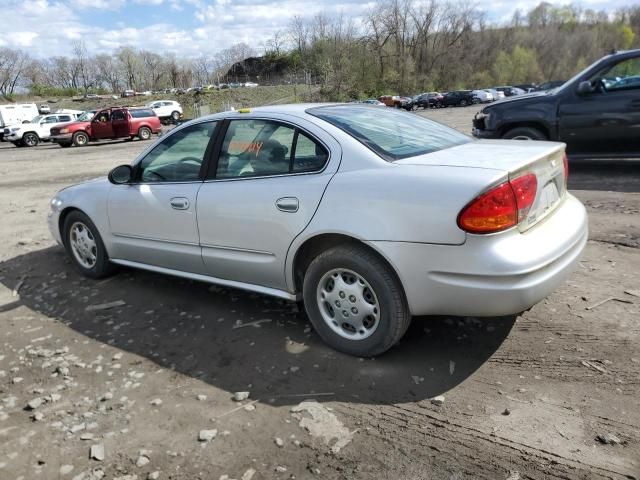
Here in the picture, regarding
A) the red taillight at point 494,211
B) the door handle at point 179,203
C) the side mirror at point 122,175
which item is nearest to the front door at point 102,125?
the side mirror at point 122,175

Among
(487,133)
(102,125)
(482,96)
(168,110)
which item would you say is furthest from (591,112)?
(482,96)

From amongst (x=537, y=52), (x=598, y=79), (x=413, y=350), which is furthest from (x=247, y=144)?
(x=537, y=52)

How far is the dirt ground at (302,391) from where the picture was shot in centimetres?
245

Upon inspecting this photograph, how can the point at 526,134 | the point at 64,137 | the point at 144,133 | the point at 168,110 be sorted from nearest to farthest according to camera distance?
the point at 526,134 < the point at 64,137 < the point at 144,133 < the point at 168,110

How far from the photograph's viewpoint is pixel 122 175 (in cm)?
443

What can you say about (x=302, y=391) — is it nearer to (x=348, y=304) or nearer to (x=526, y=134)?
(x=348, y=304)

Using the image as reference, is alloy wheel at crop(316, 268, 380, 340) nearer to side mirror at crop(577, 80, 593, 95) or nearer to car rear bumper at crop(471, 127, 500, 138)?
car rear bumper at crop(471, 127, 500, 138)

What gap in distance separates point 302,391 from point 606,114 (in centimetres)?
669

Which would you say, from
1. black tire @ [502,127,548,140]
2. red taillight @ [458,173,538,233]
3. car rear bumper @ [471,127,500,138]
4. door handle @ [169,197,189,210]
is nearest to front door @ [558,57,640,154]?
black tire @ [502,127,548,140]

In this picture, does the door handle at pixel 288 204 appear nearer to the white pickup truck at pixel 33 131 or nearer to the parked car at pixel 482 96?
the white pickup truck at pixel 33 131

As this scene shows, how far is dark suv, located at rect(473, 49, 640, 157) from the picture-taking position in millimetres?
7398

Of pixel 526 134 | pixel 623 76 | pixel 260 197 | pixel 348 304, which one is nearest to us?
pixel 348 304

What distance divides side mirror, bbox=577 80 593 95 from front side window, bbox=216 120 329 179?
19.2 feet

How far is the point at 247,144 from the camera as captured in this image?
148 inches
